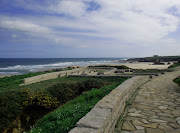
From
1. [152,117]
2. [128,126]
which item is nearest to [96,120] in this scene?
[128,126]

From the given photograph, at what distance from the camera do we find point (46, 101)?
6.68m

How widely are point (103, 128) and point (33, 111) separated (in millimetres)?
4815

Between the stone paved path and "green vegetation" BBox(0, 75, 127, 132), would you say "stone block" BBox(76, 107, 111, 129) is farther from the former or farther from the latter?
"green vegetation" BBox(0, 75, 127, 132)

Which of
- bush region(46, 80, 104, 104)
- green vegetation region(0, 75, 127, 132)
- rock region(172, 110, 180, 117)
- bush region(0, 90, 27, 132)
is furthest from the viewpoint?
bush region(46, 80, 104, 104)

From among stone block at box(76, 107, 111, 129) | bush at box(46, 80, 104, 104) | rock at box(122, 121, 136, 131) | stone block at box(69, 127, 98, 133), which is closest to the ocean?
bush at box(46, 80, 104, 104)

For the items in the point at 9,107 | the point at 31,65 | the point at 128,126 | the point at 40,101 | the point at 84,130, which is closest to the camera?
the point at 84,130

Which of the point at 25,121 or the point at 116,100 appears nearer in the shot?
the point at 116,100

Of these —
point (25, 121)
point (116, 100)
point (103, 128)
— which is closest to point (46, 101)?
point (25, 121)

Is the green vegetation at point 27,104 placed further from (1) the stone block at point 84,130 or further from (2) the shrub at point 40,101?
(1) the stone block at point 84,130

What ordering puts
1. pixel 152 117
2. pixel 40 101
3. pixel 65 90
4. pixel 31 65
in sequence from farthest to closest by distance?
1. pixel 31 65
2. pixel 65 90
3. pixel 40 101
4. pixel 152 117

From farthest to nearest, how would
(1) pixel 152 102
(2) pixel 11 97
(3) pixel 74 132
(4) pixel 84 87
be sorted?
(4) pixel 84 87 < (2) pixel 11 97 < (1) pixel 152 102 < (3) pixel 74 132

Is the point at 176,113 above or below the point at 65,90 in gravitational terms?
above

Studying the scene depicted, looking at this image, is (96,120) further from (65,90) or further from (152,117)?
(65,90)

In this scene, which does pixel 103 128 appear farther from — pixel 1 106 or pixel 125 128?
pixel 1 106
